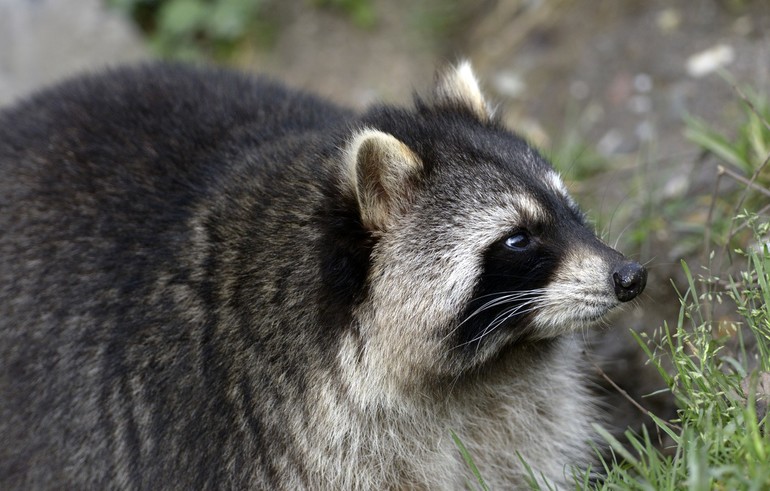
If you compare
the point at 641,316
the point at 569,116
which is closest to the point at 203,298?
the point at 641,316

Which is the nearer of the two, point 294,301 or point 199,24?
point 294,301

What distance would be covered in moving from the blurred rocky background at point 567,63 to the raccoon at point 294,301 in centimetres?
79

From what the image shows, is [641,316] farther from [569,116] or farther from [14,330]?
[14,330]

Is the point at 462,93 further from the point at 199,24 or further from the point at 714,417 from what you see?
the point at 199,24

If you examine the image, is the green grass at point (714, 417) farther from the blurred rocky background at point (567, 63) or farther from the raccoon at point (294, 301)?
the blurred rocky background at point (567, 63)

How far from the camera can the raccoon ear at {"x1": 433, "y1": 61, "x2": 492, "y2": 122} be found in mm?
4668

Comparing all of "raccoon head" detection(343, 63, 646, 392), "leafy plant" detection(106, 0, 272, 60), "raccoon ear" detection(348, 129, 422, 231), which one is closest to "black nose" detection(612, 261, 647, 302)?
"raccoon head" detection(343, 63, 646, 392)

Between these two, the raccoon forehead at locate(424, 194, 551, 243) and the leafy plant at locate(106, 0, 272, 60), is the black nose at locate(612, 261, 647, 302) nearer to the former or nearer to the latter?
the raccoon forehead at locate(424, 194, 551, 243)

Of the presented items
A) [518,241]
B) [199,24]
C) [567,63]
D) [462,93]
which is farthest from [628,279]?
[199,24]

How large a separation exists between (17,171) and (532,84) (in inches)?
200

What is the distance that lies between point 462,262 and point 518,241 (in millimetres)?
272

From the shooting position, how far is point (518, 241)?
4.01 meters

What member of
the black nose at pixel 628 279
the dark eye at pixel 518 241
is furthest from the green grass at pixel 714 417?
the dark eye at pixel 518 241

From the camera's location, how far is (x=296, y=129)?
16.8ft
